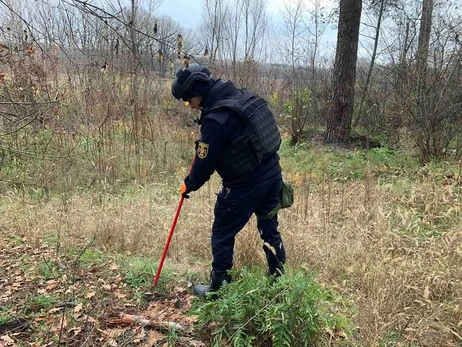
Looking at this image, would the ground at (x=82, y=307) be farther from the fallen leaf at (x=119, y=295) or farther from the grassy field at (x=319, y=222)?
the grassy field at (x=319, y=222)

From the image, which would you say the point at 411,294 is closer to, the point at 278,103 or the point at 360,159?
the point at 360,159

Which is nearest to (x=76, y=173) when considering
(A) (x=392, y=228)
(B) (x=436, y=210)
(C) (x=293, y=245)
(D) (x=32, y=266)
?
(D) (x=32, y=266)

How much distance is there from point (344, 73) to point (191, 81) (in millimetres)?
5749

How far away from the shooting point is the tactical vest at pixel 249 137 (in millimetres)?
2852

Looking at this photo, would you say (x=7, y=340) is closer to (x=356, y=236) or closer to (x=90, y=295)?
(x=90, y=295)

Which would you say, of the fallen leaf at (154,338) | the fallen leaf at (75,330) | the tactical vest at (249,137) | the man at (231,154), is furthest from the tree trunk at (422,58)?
the fallen leaf at (75,330)

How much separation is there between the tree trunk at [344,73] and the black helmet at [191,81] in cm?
559

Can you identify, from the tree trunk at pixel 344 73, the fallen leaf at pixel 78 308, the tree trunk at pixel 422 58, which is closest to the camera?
the fallen leaf at pixel 78 308

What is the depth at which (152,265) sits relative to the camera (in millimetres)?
3742

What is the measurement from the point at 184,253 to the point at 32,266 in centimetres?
140

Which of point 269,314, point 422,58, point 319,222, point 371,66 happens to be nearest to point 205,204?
point 319,222

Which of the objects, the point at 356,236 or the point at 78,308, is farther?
the point at 356,236

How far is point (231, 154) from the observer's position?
2.93 metres

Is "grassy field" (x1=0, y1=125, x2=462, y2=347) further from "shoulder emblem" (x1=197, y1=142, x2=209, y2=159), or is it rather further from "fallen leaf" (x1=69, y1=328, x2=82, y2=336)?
"shoulder emblem" (x1=197, y1=142, x2=209, y2=159)
